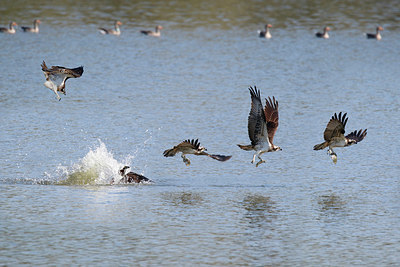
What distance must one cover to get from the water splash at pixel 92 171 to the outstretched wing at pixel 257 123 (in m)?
3.36

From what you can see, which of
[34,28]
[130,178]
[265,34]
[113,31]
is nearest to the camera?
[130,178]

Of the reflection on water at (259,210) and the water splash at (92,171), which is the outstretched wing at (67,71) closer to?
the water splash at (92,171)

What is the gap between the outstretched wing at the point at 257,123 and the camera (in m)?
17.5

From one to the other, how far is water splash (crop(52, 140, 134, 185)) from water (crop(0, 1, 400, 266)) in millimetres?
50

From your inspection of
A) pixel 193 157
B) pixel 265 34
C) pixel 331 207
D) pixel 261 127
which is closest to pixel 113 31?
pixel 265 34

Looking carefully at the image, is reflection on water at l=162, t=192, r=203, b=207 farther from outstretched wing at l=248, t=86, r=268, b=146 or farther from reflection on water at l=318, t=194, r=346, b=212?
reflection on water at l=318, t=194, r=346, b=212

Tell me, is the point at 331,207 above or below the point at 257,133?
below

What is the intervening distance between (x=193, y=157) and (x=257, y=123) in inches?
196

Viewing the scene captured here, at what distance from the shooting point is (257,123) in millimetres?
18078

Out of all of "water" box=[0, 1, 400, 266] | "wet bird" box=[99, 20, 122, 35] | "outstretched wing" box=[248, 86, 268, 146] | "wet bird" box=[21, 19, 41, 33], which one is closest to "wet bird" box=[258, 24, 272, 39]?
"water" box=[0, 1, 400, 266]

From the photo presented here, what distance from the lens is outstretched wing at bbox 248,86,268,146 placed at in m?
17.5

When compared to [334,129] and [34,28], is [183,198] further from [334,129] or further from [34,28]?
[34,28]

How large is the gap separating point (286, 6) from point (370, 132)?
3843 cm

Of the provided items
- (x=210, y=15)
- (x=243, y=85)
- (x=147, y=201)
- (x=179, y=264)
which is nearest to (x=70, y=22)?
(x=210, y=15)
